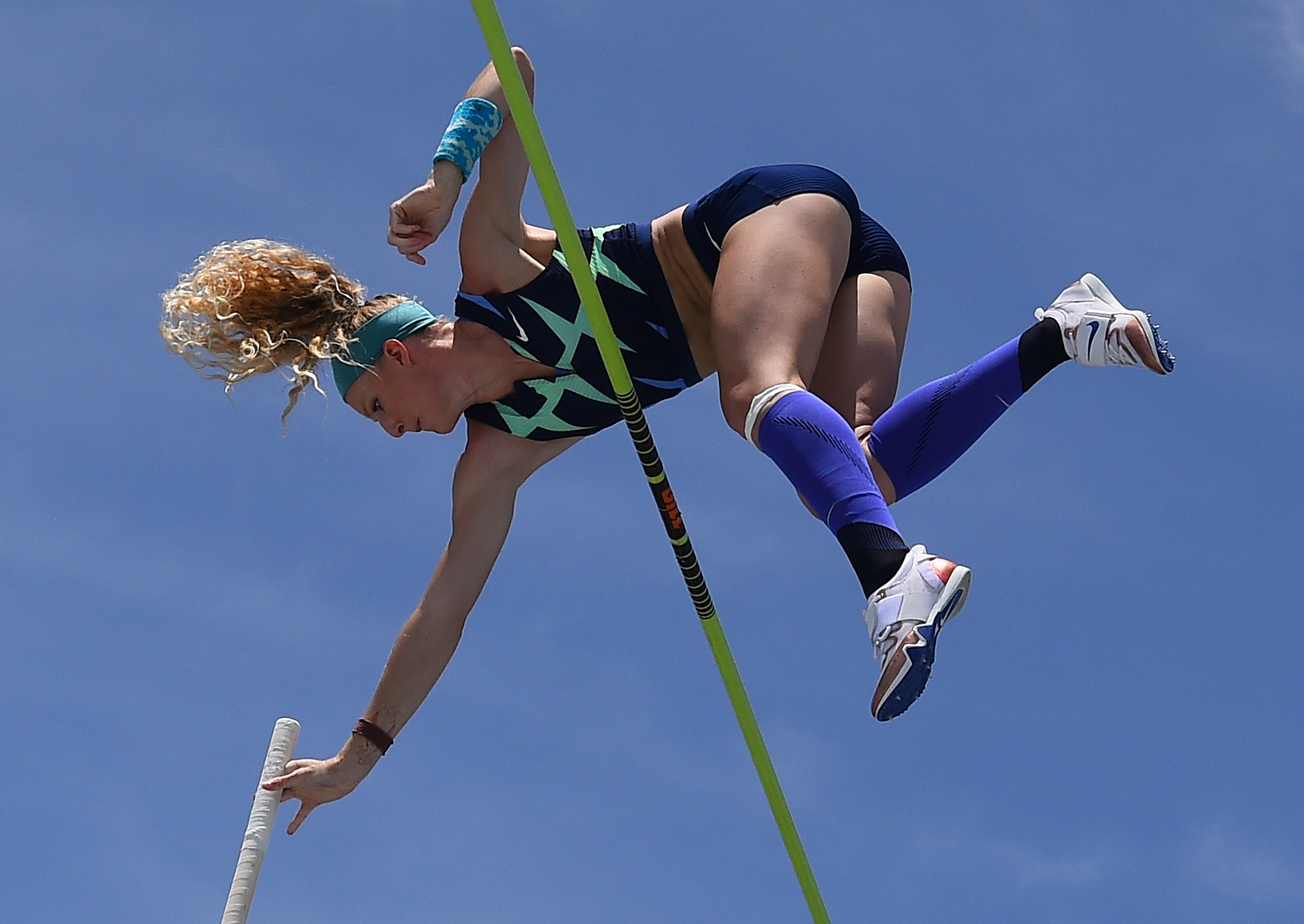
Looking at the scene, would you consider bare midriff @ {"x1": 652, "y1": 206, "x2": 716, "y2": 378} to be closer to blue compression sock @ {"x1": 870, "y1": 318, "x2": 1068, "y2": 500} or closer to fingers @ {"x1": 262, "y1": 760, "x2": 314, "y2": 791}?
blue compression sock @ {"x1": 870, "y1": 318, "x2": 1068, "y2": 500}

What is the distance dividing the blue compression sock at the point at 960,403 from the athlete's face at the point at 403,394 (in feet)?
4.38

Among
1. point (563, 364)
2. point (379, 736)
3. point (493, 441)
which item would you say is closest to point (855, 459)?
point (563, 364)

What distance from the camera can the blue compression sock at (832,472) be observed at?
4418 mm

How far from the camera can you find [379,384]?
5.60 metres

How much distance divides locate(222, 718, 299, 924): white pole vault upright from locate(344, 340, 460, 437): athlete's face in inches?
38.2

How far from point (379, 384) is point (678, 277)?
957mm

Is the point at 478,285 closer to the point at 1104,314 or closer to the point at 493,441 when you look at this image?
the point at 493,441

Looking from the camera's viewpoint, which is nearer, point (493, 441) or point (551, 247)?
point (551, 247)

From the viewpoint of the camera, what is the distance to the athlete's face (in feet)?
18.2

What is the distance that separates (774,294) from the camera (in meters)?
4.81

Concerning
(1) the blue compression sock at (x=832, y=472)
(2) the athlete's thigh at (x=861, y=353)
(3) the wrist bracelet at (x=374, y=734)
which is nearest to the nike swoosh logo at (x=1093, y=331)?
(2) the athlete's thigh at (x=861, y=353)

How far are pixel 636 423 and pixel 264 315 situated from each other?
153 cm

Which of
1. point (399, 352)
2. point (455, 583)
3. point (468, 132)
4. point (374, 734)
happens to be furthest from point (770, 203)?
point (374, 734)

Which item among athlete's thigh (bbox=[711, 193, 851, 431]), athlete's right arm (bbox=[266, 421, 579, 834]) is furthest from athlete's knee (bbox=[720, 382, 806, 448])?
athlete's right arm (bbox=[266, 421, 579, 834])
